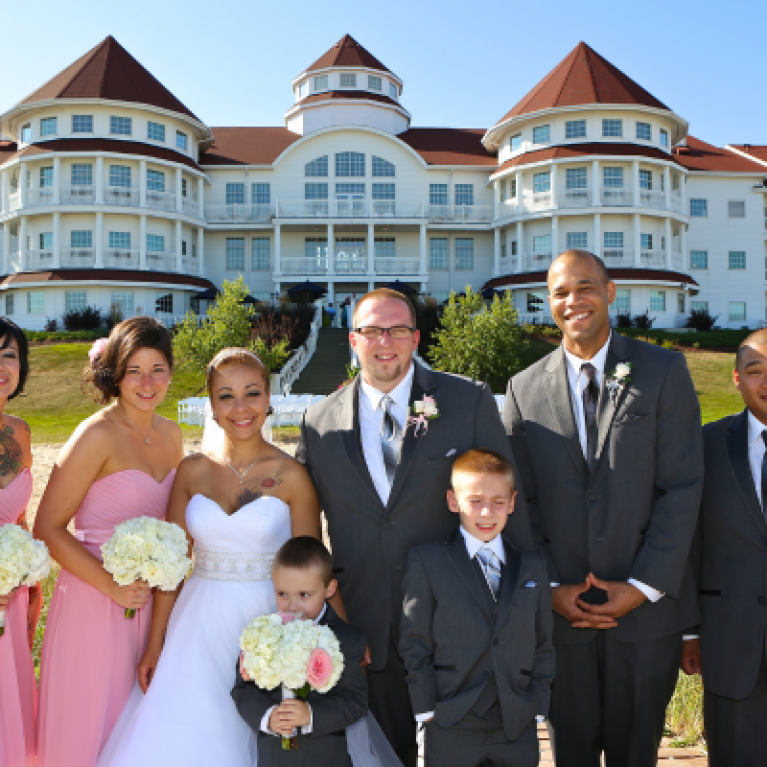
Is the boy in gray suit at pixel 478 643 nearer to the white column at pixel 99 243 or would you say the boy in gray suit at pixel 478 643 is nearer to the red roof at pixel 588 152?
the white column at pixel 99 243

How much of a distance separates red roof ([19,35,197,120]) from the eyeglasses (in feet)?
144

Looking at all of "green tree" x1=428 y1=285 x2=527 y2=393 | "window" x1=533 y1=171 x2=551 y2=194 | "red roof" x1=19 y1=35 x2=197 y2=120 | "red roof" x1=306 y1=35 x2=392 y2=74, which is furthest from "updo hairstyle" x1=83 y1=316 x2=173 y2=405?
"red roof" x1=306 y1=35 x2=392 y2=74

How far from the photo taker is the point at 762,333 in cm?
397

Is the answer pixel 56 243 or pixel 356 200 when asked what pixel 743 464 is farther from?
pixel 56 243

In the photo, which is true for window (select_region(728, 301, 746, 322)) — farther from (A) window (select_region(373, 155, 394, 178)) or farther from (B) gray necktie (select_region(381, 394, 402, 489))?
(B) gray necktie (select_region(381, 394, 402, 489))

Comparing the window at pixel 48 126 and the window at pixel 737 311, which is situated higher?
the window at pixel 48 126

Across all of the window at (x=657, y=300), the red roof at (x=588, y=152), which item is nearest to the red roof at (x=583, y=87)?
the red roof at (x=588, y=152)

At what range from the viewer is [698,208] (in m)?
48.7

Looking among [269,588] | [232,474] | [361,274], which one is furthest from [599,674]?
[361,274]

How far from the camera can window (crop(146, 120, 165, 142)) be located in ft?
140

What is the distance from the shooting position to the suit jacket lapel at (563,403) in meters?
4.07

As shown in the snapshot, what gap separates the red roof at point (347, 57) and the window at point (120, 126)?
44.8 feet

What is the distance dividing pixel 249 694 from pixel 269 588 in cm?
69

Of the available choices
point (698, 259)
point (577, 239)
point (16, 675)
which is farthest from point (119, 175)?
point (16, 675)
